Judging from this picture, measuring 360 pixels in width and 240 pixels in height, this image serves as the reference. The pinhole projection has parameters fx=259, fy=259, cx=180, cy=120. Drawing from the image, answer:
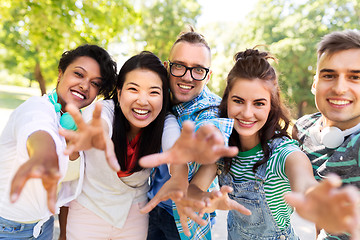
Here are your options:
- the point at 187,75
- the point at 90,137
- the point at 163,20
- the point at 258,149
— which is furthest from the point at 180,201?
the point at 163,20

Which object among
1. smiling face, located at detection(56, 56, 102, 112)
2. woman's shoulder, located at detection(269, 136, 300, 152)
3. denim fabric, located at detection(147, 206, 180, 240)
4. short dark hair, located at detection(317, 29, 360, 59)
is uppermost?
short dark hair, located at detection(317, 29, 360, 59)

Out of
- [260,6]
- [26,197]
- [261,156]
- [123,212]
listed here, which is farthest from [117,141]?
[260,6]

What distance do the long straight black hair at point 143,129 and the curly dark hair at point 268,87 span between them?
0.48 metres

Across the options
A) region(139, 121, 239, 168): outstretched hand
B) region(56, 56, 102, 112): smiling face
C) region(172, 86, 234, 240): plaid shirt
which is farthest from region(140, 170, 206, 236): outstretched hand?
region(56, 56, 102, 112): smiling face

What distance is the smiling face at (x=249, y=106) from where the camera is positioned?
173 centimetres

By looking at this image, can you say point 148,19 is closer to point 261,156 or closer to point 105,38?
point 105,38

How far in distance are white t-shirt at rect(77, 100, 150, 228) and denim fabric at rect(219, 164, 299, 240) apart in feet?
2.35

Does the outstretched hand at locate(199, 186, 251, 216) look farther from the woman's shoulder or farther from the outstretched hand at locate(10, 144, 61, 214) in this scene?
the outstretched hand at locate(10, 144, 61, 214)

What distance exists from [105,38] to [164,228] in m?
5.19

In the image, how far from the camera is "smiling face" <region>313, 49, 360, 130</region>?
1702 mm

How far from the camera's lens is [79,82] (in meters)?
2.11

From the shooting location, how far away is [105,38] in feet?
20.2

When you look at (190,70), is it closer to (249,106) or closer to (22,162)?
(249,106)

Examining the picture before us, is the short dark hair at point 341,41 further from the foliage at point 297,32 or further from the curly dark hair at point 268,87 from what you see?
the foliage at point 297,32
